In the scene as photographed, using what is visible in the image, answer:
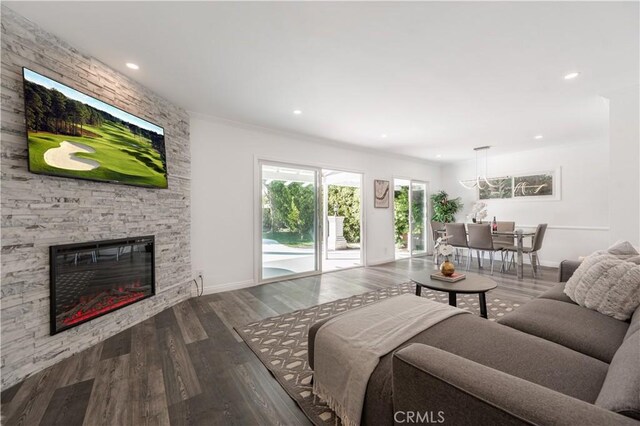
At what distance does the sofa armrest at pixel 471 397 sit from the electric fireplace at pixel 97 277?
2642 mm

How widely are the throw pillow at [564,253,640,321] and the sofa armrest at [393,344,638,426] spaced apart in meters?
1.50

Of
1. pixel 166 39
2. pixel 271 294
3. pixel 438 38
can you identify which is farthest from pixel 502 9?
pixel 271 294

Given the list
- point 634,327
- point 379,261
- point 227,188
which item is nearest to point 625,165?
point 634,327

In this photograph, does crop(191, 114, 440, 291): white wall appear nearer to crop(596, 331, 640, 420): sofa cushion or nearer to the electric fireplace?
the electric fireplace

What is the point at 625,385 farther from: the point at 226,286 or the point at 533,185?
the point at 533,185

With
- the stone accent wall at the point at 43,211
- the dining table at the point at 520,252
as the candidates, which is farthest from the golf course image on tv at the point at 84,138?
the dining table at the point at 520,252

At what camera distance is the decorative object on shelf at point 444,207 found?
A: 23.2 feet

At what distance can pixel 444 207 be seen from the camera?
277 inches

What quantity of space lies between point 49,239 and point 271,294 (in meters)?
2.41

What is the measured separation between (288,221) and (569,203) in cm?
585

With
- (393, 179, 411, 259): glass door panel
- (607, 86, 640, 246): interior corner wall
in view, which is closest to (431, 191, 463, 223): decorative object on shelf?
(393, 179, 411, 259): glass door panel

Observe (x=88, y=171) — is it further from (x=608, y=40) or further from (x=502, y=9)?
(x=608, y=40)

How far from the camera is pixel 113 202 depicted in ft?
8.58

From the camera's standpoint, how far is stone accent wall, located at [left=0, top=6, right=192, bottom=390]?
72.7 inches
